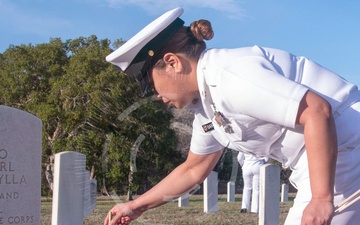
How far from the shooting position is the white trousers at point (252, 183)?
1257 centimetres

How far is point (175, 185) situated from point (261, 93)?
1.26m

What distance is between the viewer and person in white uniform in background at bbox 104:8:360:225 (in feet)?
7.72

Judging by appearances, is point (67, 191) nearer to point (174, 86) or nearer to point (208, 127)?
point (208, 127)

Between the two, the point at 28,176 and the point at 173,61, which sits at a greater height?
the point at 173,61

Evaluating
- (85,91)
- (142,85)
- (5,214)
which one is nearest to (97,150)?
(5,214)

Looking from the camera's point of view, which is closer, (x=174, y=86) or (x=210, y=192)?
(x=174, y=86)

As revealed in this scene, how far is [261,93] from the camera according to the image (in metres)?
2.39

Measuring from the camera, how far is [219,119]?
8.82 feet

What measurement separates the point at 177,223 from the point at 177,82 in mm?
7281

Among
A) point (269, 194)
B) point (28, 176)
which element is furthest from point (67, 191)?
point (269, 194)

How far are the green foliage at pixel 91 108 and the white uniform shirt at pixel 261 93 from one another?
2151mm

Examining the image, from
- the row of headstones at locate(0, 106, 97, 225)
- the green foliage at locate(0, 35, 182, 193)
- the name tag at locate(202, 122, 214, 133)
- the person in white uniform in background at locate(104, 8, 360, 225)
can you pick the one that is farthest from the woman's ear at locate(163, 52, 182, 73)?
the row of headstones at locate(0, 106, 97, 225)

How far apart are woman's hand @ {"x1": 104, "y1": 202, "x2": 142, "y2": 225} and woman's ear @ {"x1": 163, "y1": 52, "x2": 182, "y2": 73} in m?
1.09

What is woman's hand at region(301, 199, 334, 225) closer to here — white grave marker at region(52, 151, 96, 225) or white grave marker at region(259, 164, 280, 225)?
white grave marker at region(52, 151, 96, 225)
